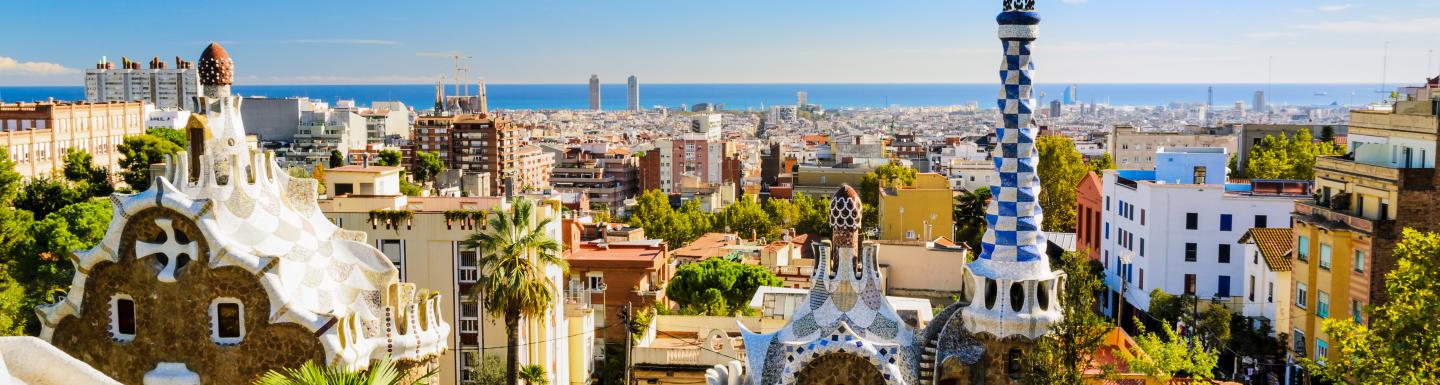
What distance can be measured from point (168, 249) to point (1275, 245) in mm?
30016

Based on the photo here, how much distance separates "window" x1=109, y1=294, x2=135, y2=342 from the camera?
2055cm

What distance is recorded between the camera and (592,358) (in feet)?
113

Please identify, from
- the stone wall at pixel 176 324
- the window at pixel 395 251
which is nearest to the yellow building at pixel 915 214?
the window at pixel 395 251

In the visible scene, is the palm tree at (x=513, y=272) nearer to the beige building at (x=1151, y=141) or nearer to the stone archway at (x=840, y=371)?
the stone archway at (x=840, y=371)

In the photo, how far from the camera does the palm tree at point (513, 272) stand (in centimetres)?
2652

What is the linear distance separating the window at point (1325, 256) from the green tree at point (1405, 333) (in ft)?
43.4

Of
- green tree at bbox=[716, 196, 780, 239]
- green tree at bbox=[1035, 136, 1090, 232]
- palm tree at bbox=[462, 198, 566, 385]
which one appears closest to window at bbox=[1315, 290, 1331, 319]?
palm tree at bbox=[462, 198, 566, 385]

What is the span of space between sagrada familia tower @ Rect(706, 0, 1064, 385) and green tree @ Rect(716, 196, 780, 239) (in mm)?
56586

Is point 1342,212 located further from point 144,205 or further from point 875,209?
point 875,209

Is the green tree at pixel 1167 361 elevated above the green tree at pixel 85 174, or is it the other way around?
the green tree at pixel 85 174

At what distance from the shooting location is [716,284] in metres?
41.7

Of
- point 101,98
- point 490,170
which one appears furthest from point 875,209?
point 101,98

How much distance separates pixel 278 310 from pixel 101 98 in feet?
599

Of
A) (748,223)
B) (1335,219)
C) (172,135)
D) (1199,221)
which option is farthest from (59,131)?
(1335,219)
